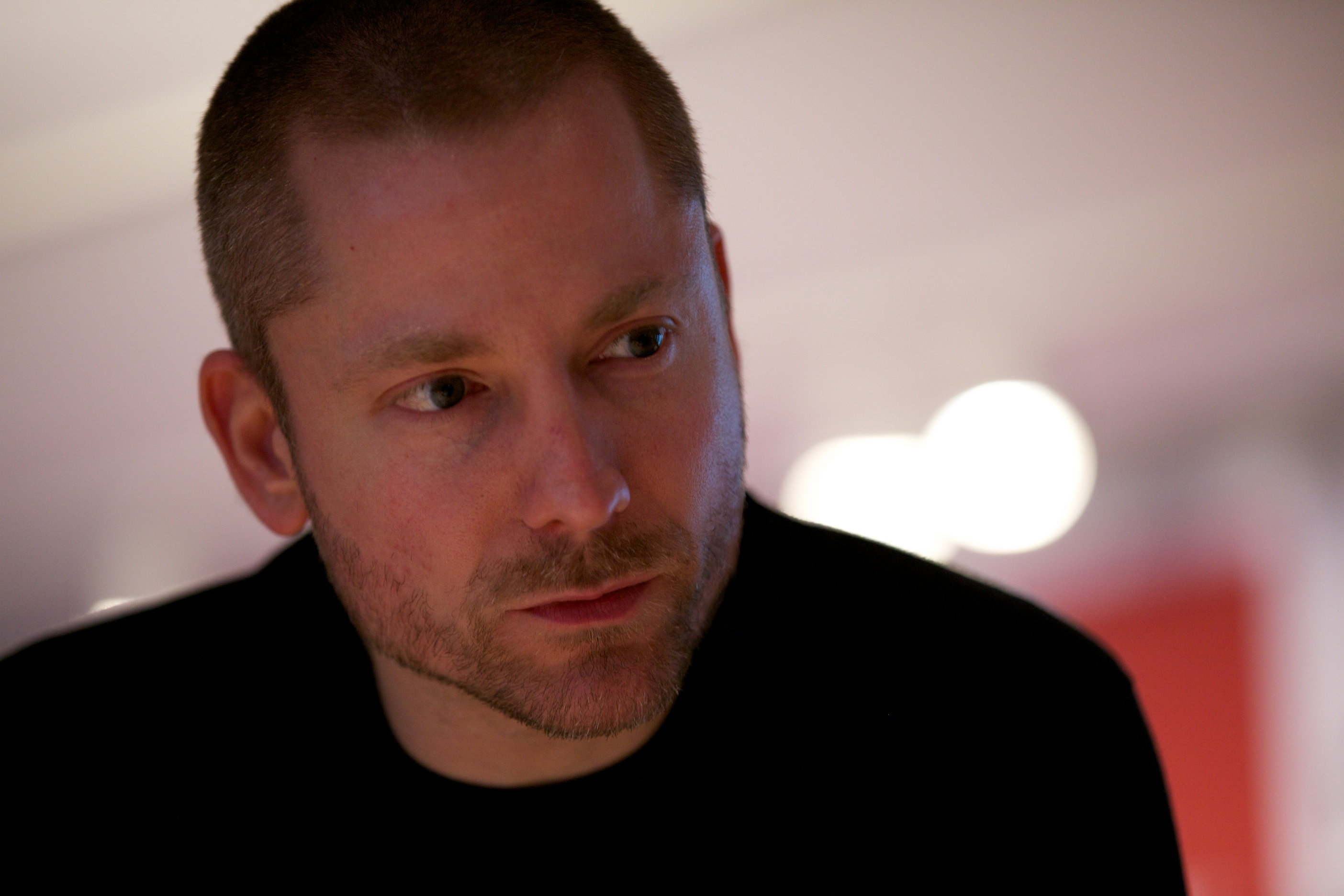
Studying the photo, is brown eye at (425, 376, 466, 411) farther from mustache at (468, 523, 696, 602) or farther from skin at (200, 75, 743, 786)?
mustache at (468, 523, 696, 602)

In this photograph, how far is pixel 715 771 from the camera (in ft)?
4.04

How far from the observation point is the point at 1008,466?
2.65 meters

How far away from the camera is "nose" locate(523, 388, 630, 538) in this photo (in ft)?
3.17

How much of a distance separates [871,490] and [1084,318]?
0.67m

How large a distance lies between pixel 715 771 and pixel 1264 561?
199cm

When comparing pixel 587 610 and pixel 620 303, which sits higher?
pixel 620 303

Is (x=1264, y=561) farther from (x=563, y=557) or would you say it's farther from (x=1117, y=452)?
(x=563, y=557)

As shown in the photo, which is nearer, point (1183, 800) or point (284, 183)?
point (284, 183)

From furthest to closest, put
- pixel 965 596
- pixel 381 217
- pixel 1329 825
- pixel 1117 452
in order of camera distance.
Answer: pixel 1117 452 < pixel 1329 825 < pixel 965 596 < pixel 381 217

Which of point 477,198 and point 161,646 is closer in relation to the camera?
point 477,198

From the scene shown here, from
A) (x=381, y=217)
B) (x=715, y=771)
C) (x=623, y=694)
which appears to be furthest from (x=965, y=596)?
(x=381, y=217)

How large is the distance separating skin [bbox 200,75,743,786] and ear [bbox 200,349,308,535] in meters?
0.08

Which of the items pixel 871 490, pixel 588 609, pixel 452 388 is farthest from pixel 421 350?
pixel 871 490

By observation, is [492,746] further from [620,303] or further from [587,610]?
[620,303]
